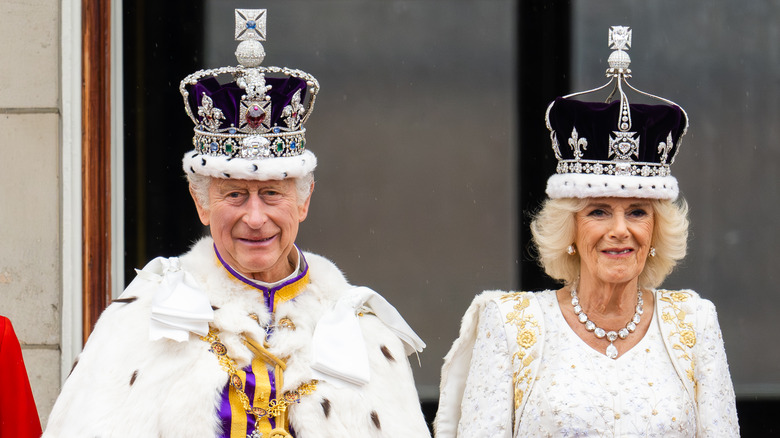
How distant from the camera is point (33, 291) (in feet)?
16.4

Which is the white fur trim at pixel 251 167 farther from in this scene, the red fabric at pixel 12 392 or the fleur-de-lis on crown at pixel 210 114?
the red fabric at pixel 12 392

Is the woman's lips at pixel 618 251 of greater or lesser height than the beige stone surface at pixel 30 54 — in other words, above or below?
below

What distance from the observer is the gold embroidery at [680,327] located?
155 inches

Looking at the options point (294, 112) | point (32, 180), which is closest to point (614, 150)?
point (294, 112)

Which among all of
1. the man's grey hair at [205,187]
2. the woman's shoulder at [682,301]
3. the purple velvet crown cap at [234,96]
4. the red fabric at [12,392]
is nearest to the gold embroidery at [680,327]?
the woman's shoulder at [682,301]

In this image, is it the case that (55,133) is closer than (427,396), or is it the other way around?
(55,133)

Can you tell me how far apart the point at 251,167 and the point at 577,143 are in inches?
48.7

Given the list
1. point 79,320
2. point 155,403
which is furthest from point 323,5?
point 155,403

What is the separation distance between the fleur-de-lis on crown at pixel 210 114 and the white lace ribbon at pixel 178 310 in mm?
475

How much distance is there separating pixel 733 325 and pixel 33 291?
3375 mm

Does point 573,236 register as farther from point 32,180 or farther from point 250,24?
point 32,180

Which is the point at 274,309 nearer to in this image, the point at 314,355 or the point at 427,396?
the point at 314,355

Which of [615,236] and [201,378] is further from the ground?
[615,236]

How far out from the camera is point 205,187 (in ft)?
11.7
